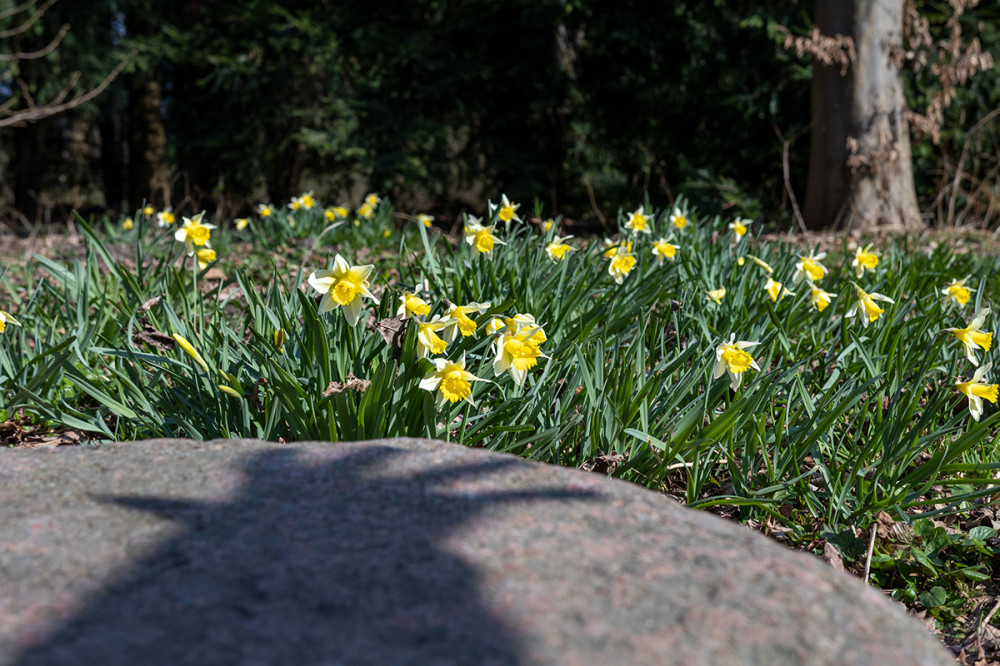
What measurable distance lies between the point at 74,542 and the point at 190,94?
10102mm

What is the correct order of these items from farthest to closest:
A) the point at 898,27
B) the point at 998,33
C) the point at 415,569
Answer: the point at 998,33, the point at 898,27, the point at 415,569

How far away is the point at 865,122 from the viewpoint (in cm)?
639

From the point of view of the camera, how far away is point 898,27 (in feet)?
20.9

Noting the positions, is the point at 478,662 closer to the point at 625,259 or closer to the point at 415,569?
the point at 415,569

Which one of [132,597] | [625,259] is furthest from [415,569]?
[625,259]

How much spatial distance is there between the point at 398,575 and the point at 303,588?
0.12 m

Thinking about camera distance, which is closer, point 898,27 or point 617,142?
point 898,27

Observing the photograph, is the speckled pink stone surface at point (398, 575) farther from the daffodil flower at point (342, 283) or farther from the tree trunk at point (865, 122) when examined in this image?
the tree trunk at point (865, 122)

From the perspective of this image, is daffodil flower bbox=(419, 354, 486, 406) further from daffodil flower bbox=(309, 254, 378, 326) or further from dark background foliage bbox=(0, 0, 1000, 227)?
dark background foliage bbox=(0, 0, 1000, 227)

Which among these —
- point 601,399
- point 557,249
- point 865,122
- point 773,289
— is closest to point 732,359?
point 601,399

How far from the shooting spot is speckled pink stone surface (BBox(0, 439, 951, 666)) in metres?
0.85

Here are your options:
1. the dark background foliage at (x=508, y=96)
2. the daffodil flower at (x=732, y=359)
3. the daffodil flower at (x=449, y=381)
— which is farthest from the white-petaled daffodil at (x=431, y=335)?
the dark background foliage at (x=508, y=96)

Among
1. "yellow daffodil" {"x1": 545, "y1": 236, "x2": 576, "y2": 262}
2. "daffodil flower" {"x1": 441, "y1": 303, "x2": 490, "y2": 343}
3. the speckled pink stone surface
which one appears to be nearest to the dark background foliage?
"yellow daffodil" {"x1": 545, "y1": 236, "x2": 576, "y2": 262}

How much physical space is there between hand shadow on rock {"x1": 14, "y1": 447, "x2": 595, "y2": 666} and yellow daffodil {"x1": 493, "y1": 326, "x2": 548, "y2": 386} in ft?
1.78
